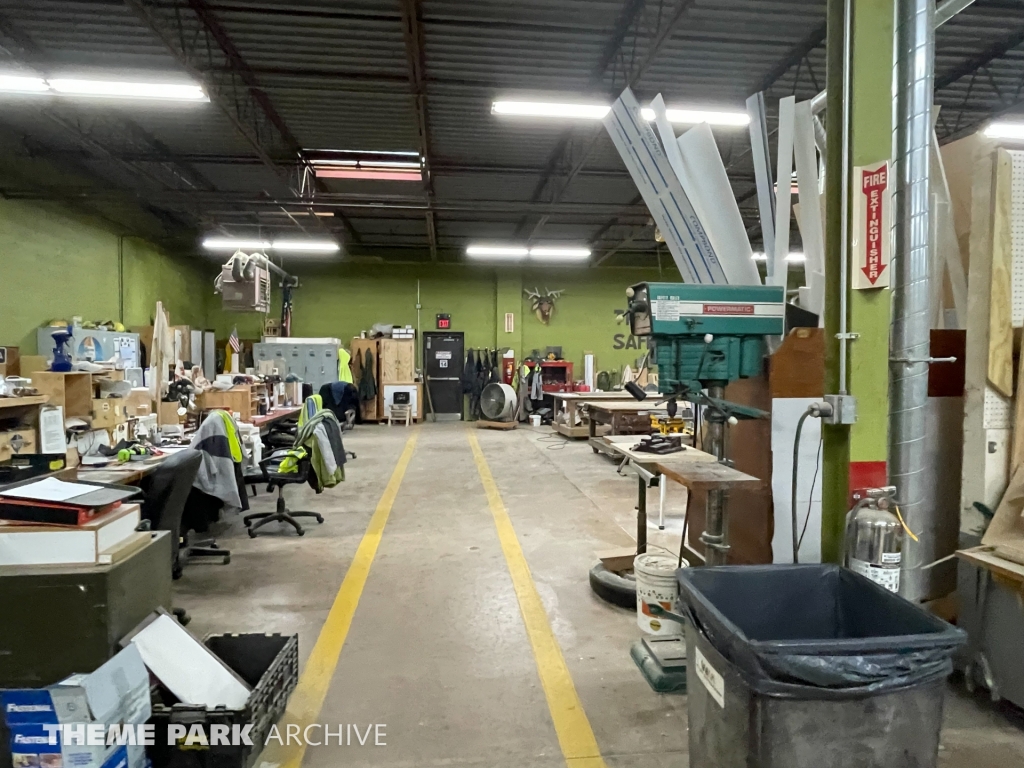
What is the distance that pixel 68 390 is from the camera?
3914 millimetres

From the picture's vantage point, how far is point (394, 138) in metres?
6.59

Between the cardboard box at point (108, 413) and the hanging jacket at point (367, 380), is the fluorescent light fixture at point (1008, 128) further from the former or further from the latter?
the hanging jacket at point (367, 380)

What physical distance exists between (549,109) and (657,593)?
411 cm

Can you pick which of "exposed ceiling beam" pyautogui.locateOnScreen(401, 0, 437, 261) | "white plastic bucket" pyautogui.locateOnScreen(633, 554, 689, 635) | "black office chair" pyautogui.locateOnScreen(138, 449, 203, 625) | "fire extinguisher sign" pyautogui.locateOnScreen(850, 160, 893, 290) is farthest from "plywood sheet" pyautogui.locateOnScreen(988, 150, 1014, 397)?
"black office chair" pyautogui.locateOnScreen(138, 449, 203, 625)

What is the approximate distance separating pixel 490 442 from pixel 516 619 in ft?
20.2

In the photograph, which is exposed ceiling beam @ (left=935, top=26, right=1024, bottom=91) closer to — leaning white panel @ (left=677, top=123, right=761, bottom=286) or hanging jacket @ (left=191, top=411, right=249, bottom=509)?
leaning white panel @ (left=677, top=123, right=761, bottom=286)

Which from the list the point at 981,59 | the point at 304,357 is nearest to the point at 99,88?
the point at 304,357

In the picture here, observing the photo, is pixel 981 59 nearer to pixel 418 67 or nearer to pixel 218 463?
pixel 418 67

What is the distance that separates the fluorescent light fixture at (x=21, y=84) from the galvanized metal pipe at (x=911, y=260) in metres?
5.72

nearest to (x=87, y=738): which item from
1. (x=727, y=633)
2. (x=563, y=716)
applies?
(x=563, y=716)

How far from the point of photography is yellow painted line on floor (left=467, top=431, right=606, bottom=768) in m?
1.98

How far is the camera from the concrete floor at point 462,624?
6.62 feet

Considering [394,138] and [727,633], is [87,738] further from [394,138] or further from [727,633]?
[394,138]

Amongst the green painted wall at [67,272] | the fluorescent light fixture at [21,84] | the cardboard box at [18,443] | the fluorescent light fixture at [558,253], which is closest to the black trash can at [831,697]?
the cardboard box at [18,443]
